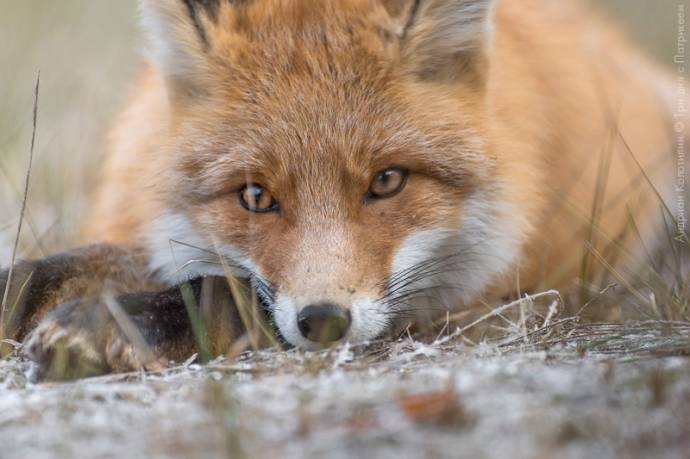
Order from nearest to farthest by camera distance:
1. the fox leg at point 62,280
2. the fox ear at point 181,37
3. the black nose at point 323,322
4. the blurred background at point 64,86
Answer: the black nose at point 323,322 < the fox leg at point 62,280 < the fox ear at point 181,37 < the blurred background at point 64,86

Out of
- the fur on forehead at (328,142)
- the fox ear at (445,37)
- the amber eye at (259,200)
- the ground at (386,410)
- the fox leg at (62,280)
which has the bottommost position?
the fox leg at (62,280)

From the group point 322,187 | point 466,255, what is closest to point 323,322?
point 322,187

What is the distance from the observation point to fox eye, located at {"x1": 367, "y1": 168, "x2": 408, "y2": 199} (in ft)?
11.3

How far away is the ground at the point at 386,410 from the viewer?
1902 millimetres

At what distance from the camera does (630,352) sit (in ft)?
8.75

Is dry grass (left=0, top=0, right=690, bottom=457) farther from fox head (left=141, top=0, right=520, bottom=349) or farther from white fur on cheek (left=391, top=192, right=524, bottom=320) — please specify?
fox head (left=141, top=0, right=520, bottom=349)

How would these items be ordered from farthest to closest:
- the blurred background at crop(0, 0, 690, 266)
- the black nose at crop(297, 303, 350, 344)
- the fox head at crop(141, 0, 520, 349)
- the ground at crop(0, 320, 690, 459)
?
1. the blurred background at crop(0, 0, 690, 266)
2. the fox head at crop(141, 0, 520, 349)
3. the black nose at crop(297, 303, 350, 344)
4. the ground at crop(0, 320, 690, 459)

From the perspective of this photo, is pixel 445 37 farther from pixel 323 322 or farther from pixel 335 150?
pixel 323 322

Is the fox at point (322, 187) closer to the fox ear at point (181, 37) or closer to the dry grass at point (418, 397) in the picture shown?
the fox ear at point (181, 37)

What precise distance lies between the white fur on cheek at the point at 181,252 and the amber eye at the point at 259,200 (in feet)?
0.68

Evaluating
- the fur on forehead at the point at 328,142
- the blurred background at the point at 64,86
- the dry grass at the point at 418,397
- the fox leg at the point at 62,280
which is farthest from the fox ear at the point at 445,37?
the fox leg at the point at 62,280

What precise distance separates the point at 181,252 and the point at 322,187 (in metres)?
0.80

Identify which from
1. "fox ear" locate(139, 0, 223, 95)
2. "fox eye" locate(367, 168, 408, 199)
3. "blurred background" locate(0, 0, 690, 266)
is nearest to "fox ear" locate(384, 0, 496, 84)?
"fox eye" locate(367, 168, 408, 199)

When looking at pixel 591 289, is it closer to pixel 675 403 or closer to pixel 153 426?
pixel 675 403
